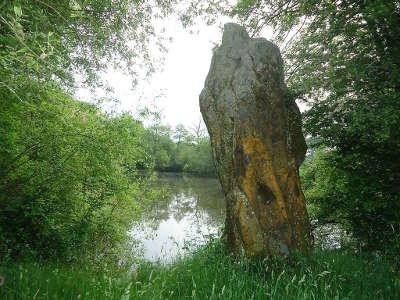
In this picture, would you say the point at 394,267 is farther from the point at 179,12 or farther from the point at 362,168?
the point at 179,12

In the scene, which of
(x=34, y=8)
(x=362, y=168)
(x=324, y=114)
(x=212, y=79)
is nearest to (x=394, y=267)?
(x=362, y=168)

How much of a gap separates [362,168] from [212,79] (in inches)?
140

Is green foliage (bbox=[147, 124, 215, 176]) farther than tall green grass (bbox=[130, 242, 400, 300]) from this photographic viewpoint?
Yes

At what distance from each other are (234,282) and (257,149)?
2.11 metres

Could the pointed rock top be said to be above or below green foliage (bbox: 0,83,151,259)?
above

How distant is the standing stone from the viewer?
422cm

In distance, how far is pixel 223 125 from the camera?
16.0 feet

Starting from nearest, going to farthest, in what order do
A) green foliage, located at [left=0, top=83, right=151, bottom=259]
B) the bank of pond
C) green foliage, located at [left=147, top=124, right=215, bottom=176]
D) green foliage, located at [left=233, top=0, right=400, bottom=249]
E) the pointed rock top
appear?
the bank of pond < green foliage, located at [left=233, top=0, right=400, bottom=249] < green foliage, located at [left=0, top=83, right=151, bottom=259] < the pointed rock top < green foliage, located at [left=147, top=124, right=215, bottom=176]

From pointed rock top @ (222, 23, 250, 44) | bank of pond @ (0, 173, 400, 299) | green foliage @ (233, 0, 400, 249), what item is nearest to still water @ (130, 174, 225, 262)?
bank of pond @ (0, 173, 400, 299)

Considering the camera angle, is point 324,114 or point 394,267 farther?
point 324,114

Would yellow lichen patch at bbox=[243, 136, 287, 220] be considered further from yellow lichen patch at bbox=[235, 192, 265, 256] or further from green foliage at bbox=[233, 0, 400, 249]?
green foliage at bbox=[233, 0, 400, 249]

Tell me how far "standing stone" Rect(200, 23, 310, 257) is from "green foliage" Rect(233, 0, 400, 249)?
46cm

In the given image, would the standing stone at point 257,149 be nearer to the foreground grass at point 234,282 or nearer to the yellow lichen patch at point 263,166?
the yellow lichen patch at point 263,166

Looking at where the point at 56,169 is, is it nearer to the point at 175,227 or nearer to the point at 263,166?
the point at 263,166
